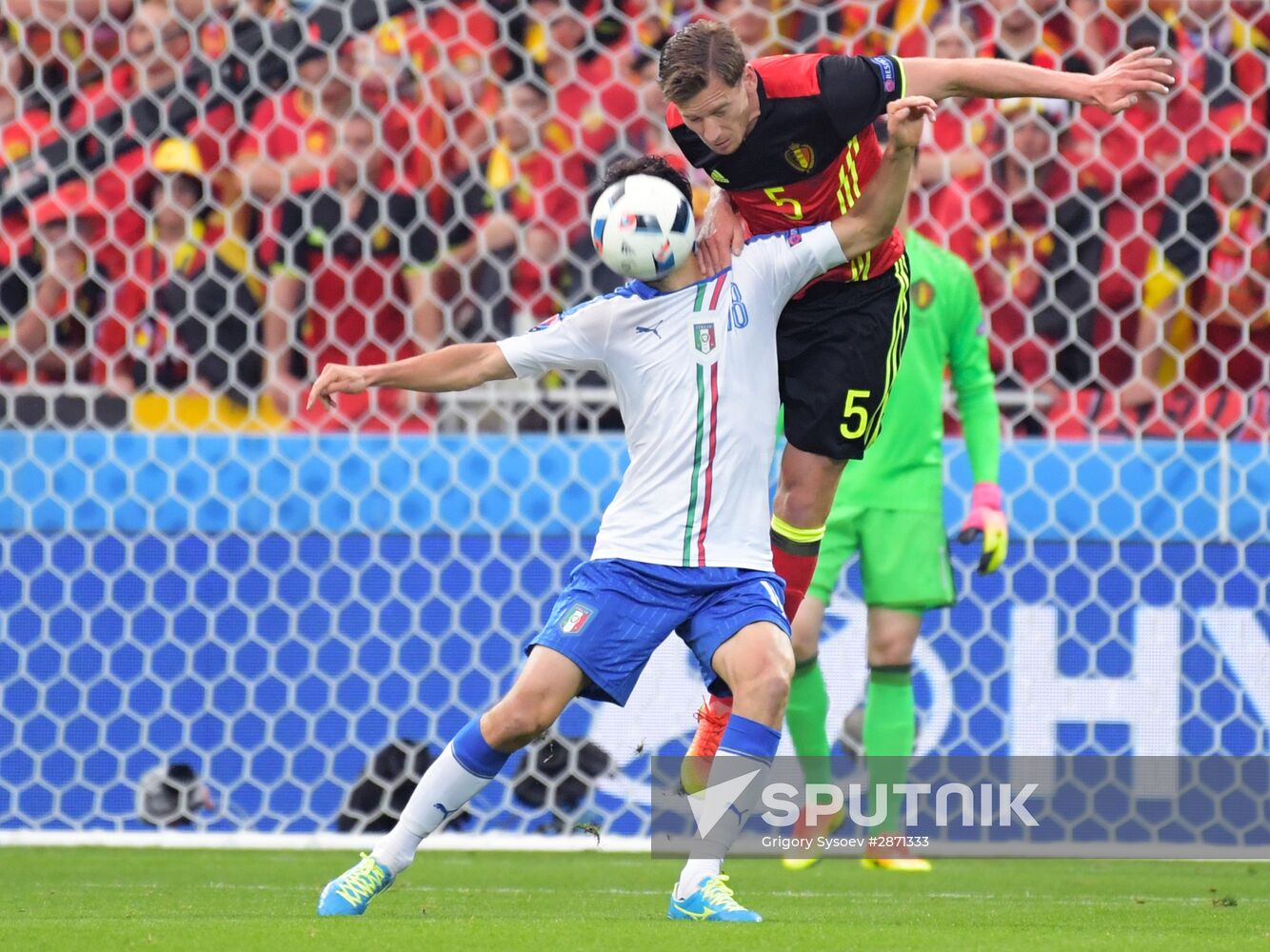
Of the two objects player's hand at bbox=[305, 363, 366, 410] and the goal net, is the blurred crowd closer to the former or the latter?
the goal net

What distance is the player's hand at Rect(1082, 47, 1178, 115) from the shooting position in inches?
155

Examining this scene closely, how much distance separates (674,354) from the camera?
159 inches

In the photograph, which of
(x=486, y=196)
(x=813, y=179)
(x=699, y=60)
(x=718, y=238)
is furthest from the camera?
(x=486, y=196)

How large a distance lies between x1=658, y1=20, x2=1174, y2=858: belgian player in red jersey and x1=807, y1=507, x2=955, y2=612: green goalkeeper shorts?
3.38 ft

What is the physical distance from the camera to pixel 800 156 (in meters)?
4.20

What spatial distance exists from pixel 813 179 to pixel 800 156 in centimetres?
10

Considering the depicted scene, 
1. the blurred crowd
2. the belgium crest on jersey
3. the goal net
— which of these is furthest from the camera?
the blurred crowd

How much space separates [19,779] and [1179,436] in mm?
3994

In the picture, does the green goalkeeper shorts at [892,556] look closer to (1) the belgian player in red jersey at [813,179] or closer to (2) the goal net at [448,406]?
(2) the goal net at [448,406]

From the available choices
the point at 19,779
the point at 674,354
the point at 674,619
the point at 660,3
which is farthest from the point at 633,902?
the point at 660,3

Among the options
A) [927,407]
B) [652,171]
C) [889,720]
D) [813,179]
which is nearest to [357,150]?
[927,407]

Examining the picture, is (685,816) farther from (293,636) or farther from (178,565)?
(178,565)

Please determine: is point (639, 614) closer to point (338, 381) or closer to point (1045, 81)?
point (338, 381)

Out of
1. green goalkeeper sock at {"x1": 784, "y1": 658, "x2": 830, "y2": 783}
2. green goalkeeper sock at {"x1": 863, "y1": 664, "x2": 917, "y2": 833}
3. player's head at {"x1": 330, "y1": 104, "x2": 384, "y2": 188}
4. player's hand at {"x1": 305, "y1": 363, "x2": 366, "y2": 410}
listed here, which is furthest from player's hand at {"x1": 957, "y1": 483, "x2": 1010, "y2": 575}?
player's head at {"x1": 330, "y1": 104, "x2": 384, "y2": 188}
